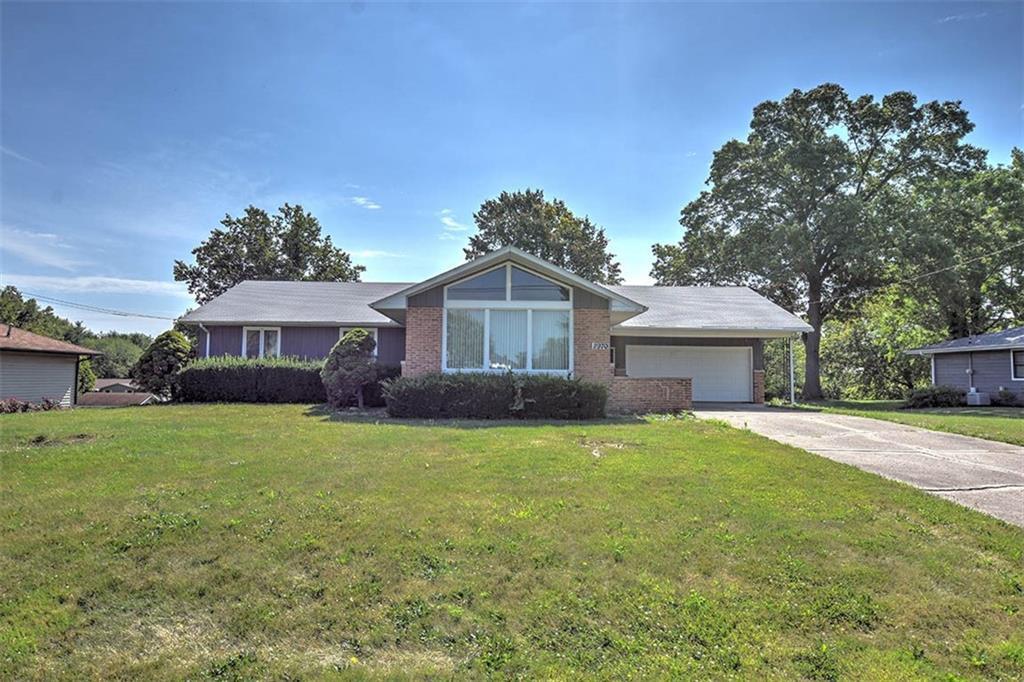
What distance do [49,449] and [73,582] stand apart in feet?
17.2

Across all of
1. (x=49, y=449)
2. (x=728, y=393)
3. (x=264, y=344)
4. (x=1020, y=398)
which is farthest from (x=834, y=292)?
(x=49, y=449)

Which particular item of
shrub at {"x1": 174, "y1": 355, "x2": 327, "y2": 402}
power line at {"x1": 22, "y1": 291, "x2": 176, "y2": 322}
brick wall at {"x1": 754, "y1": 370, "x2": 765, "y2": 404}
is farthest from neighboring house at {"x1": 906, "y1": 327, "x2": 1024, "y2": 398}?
power line at {"x1": 22, "y1": 291, "x2": 176, "y2": 322}

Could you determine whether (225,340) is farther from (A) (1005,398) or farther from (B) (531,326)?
(A) (1005,398)

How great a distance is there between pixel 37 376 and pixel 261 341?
8.08m

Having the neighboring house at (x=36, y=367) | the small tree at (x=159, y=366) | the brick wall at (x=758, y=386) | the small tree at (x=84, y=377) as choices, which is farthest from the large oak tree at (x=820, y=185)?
the small tree at (x=84, y=377)

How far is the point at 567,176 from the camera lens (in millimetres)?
15828

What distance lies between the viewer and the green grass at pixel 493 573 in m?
3.00

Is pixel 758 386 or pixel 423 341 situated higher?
pixel 423 341

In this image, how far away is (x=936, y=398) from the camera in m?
20.9

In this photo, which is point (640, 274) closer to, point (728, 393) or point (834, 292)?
point (834, 292)

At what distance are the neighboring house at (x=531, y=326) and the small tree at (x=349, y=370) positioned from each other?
1239 mm

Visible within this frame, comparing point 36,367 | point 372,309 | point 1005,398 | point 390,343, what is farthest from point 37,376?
point 1005,398

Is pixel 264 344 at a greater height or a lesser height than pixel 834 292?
lesser

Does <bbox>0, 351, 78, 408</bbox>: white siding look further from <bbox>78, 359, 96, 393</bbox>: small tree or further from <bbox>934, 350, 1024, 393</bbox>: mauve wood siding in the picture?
<bbox>934, 350, 1024, 393</bbox>: mauve wood siding
